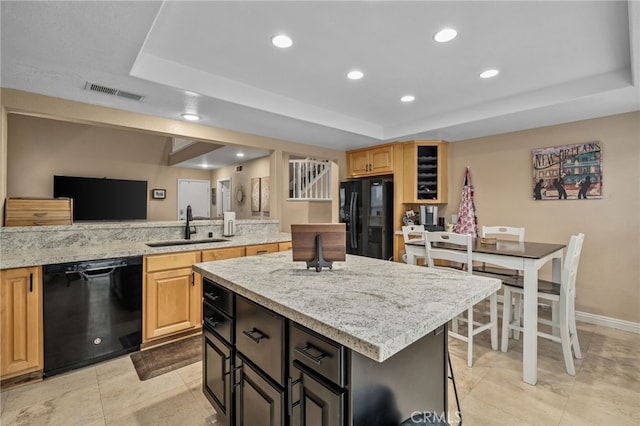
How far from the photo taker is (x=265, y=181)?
623 centimetres

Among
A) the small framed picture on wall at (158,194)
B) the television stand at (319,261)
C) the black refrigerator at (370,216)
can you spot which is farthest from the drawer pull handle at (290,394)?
the small framed picture on wall at (158,194)

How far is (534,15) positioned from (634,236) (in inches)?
107

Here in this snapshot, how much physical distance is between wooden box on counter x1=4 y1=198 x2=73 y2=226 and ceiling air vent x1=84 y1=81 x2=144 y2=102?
42.0 inches

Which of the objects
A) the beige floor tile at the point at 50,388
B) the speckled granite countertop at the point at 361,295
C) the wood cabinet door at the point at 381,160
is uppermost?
the wood cabinet door at the point at 381,160

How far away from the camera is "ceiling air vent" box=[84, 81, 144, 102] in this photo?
2.42 metres

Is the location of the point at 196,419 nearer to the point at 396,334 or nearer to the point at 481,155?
the point at 396,334

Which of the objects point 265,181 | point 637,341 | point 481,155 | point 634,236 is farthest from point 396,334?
point 265,181

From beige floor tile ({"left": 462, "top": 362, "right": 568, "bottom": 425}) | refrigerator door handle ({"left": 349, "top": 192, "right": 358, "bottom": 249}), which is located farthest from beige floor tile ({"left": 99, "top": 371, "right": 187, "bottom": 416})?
refrigerator door handle ({"left": 349, "top": 192, "right": 358, "bottom": 249})

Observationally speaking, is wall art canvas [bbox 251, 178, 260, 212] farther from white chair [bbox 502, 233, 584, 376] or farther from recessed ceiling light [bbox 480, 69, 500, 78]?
white chair [bbox 502, 233, 584, 376]

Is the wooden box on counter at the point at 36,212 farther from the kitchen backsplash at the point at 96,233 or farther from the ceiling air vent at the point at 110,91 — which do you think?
the ceiling air vent at the point at 110,91

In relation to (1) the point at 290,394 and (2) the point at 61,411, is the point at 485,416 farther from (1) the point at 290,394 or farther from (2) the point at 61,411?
(2) the point at 61,411

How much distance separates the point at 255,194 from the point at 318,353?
5881 millimetres

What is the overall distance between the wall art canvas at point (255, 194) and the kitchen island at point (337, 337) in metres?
4.87

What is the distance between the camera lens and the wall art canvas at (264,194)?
6193 mm
